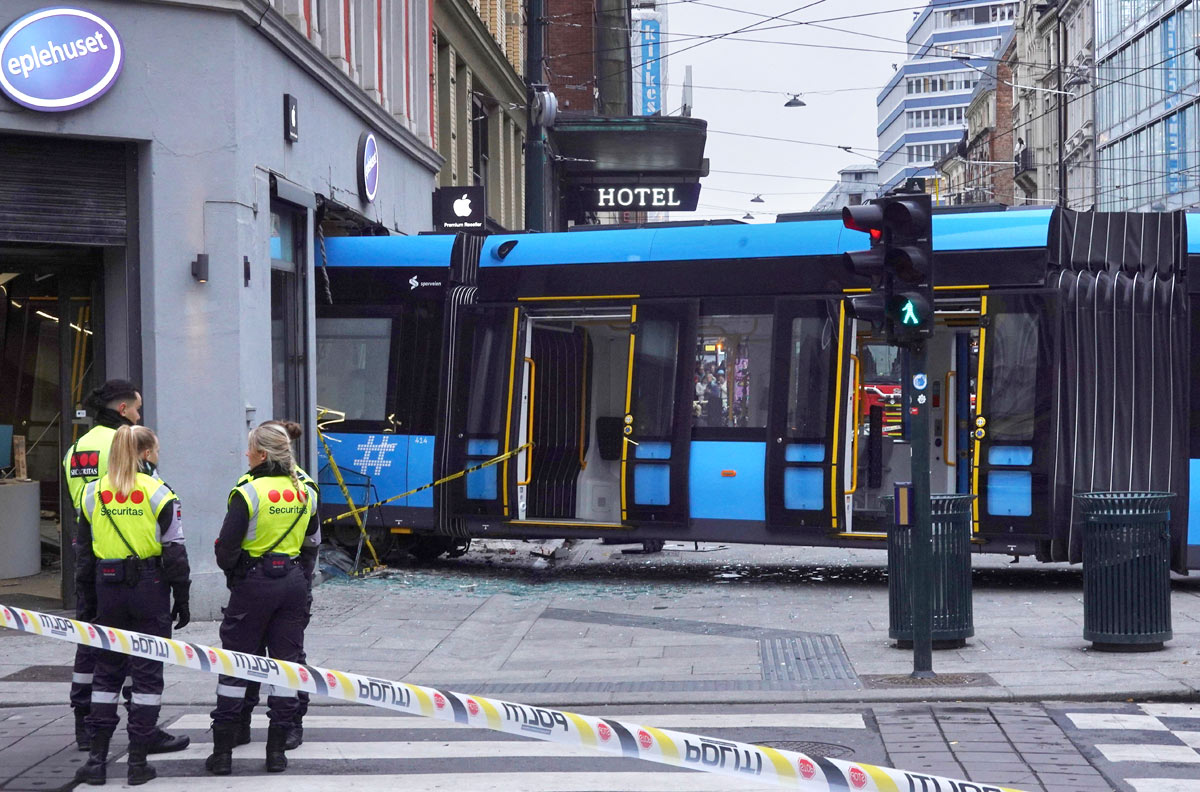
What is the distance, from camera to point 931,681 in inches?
356

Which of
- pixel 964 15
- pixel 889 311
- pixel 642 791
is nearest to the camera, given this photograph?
pixel 642 791

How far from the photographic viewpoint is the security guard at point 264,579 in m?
7.01

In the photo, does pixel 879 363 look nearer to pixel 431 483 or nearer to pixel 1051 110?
pixel 431 483

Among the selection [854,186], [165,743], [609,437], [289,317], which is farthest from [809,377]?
[854,186]

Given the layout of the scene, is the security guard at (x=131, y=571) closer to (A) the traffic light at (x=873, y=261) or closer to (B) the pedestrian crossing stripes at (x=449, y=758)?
(B) the pedestrian crossing stripes at (x=449, y=758)

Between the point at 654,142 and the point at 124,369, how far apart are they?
62.9 ft

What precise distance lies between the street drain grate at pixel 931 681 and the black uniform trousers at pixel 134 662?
419cm

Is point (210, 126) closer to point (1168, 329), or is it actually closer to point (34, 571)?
A: point (34, 571)

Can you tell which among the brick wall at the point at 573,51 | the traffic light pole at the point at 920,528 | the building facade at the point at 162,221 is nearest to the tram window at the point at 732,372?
the building facade at the point at 162,221

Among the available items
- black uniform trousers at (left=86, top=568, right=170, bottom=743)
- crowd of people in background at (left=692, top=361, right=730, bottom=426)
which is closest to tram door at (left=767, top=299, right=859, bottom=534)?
crowd of people in background at (left=692, top=361, right=730, bottom=426)

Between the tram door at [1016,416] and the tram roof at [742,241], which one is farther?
the tram roof at [742,241]

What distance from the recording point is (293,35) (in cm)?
1355

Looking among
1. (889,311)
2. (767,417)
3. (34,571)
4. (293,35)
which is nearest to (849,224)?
(889,311)

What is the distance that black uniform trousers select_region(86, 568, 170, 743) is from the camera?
6891 millimetres
